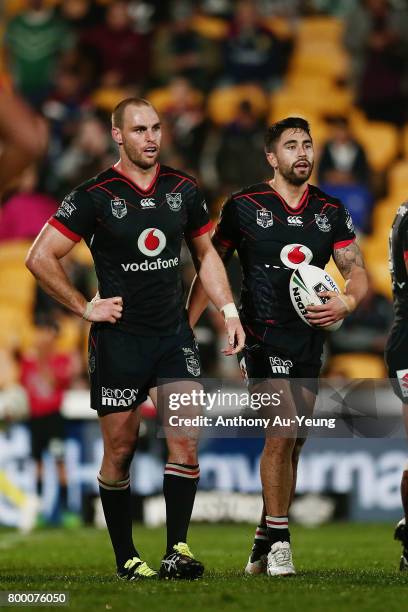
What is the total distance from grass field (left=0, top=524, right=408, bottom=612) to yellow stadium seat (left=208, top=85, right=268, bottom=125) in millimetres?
7586

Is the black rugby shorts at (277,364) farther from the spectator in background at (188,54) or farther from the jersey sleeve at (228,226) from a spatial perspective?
the spectator in background at (188,54)

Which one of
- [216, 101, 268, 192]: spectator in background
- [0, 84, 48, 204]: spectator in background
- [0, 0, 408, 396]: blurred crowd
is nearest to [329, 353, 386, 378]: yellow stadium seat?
[0, 0, 408, 396]: blurred crowd

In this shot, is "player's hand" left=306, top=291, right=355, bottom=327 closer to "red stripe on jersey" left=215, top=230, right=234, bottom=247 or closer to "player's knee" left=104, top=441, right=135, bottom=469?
"red stripe on jersey" left=215, top=230, right=234, bottom=247

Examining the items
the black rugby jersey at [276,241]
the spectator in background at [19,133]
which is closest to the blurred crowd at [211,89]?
the black rugby jersey at [276,241]

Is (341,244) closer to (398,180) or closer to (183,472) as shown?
(183,472)

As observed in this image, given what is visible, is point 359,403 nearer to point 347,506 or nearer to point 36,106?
point 347,506

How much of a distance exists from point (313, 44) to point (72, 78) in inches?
151

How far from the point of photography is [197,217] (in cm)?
837

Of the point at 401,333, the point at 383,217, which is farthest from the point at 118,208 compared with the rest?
the point at 383,217

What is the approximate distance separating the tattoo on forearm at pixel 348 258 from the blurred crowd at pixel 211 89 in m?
7.19

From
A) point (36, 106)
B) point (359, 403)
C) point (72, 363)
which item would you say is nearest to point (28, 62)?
point (36, 106)

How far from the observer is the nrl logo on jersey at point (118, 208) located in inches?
320

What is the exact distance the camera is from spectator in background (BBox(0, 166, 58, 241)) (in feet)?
59.1

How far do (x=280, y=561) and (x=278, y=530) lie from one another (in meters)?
0.18
